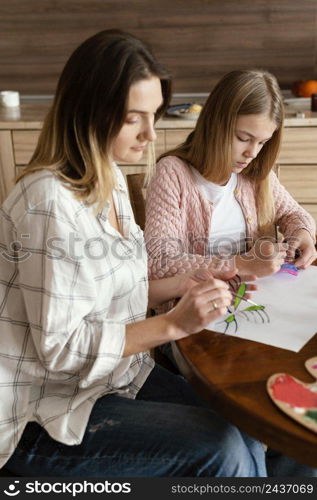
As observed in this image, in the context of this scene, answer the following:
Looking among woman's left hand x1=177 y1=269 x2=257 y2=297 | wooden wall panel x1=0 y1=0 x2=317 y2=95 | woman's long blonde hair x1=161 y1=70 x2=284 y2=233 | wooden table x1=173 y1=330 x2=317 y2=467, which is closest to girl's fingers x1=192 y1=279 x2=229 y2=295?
wooden table x1=173 y1=330 x2=317 y2=467

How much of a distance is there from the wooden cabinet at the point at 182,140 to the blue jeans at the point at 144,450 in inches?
84.2

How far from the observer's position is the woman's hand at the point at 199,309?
1026 millimetres

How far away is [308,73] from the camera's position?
3340 millimetres

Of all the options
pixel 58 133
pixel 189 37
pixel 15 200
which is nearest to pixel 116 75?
pixel 58 133

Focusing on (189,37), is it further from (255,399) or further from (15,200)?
(255,399)

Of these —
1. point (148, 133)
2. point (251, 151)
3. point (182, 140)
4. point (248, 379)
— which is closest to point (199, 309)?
point (248, 379)

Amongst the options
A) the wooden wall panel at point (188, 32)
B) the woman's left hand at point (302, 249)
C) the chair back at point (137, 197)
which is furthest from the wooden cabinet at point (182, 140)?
the woman's left hand at point (302, 249)

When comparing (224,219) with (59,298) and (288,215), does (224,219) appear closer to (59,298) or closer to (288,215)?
(288,215)

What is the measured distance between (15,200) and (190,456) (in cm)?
58

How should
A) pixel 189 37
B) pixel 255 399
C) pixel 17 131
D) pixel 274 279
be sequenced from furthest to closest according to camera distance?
1. pixel 189 37
2. pixel 17 131
3. pixel 274 279
4. pixel 255 399

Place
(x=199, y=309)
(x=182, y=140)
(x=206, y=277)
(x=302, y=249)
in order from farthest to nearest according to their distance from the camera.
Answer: (x=182, y=140) → (x=302, y=249) → (x=206, y=277) → (x=199, y=309)

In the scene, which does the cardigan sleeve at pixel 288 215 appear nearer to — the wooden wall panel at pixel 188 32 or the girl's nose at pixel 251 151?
the girl's nose at pixel 251 151

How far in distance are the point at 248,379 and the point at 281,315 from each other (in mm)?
251

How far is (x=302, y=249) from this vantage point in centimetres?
146
